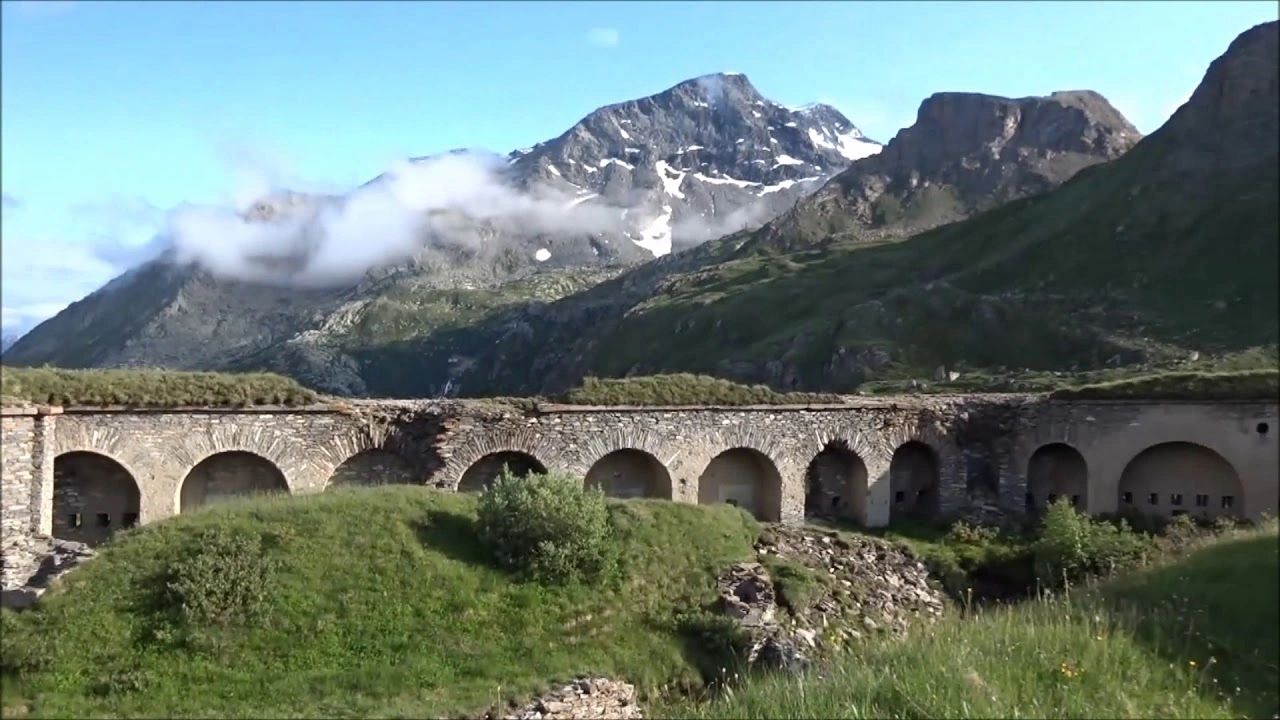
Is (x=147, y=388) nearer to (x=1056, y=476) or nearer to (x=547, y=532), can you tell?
(x=547, y=532)

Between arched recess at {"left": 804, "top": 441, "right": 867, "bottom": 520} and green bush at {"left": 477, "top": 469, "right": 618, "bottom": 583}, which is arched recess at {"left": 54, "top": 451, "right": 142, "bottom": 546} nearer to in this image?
green bush at {"left": 477, "top": 469, "right": 618, "bottom": 583}

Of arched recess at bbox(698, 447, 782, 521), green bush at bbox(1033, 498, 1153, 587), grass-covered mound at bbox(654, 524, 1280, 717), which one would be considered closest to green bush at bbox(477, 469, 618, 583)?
arched recess at bbox(698, 447, 782, 521)

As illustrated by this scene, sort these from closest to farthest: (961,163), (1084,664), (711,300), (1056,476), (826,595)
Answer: (1084,664) < (826,595) < (1056,476) < (711,300) < (961,163)

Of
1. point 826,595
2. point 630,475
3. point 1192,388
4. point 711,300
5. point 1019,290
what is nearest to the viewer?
point 1192,388

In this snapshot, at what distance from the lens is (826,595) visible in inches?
841

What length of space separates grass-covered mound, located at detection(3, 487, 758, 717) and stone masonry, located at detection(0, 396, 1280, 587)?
9.05ft

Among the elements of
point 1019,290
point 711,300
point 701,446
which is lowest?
point 701,446

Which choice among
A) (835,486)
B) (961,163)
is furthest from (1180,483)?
(961,163)

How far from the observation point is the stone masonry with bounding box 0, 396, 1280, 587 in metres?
19.2

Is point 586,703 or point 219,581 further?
point 219,581

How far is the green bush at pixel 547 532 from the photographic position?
19.4 meters

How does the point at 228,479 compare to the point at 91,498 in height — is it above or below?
above

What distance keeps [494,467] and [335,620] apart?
8.80 meters

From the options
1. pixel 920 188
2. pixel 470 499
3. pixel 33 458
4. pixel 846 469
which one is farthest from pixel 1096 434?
pixel 920 188
